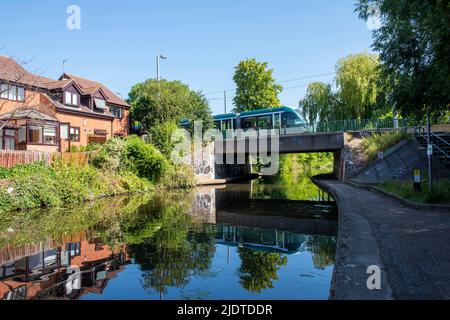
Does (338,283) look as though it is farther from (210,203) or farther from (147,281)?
(210,203)

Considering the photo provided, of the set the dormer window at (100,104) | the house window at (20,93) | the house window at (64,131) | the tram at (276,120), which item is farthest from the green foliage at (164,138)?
the house window at (20,93)

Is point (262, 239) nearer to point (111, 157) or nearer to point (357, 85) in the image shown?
point (111, 157)

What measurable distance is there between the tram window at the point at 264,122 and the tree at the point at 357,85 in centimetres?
956

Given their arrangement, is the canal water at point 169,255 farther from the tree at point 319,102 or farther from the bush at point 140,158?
the tree at point 319,102

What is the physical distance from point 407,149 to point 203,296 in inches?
963

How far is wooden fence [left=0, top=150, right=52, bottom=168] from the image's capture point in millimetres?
21000

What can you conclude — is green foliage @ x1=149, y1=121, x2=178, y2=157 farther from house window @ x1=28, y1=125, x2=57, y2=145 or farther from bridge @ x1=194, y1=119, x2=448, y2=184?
house window @ x1=28, y1=125, x2=57, y2=145

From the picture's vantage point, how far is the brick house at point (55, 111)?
2943 cm

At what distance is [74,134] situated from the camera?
35688 millimetres

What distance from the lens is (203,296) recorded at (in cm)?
616

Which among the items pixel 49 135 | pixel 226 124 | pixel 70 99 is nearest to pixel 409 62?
pixel 226 124

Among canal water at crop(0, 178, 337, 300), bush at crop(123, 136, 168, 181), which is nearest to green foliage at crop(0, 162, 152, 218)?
bush at crop(123, 136, 168, 181)

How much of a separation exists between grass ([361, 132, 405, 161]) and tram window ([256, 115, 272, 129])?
9.00 meters
